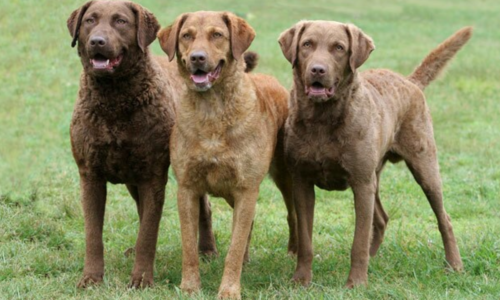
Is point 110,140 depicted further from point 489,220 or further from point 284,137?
point 489,220

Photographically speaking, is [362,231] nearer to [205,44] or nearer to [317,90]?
[317,90]

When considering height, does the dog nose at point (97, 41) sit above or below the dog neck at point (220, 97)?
above

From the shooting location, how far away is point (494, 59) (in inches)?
731

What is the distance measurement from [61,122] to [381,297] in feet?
24.2

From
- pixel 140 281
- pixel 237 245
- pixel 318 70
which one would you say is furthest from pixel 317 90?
pixel 140 281

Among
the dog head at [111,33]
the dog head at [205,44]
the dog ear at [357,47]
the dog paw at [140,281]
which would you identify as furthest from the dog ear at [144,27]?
the dog paw at [140,281]

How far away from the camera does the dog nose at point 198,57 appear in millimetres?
5711

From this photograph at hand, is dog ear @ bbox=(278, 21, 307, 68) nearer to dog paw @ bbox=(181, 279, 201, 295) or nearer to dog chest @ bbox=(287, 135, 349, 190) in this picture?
dog chest @ bbox=(287, 135, 349, 190)

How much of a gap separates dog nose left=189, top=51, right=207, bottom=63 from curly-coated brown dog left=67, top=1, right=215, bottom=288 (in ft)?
2.19

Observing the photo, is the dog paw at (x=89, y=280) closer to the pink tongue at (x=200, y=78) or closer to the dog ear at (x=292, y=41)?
the pink tongue at (x=200, y=78)

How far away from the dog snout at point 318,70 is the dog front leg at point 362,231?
0.92 m

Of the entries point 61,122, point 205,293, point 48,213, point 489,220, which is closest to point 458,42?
point 489,220

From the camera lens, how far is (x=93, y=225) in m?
6.48

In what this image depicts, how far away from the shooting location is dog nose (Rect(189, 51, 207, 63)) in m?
5.71
